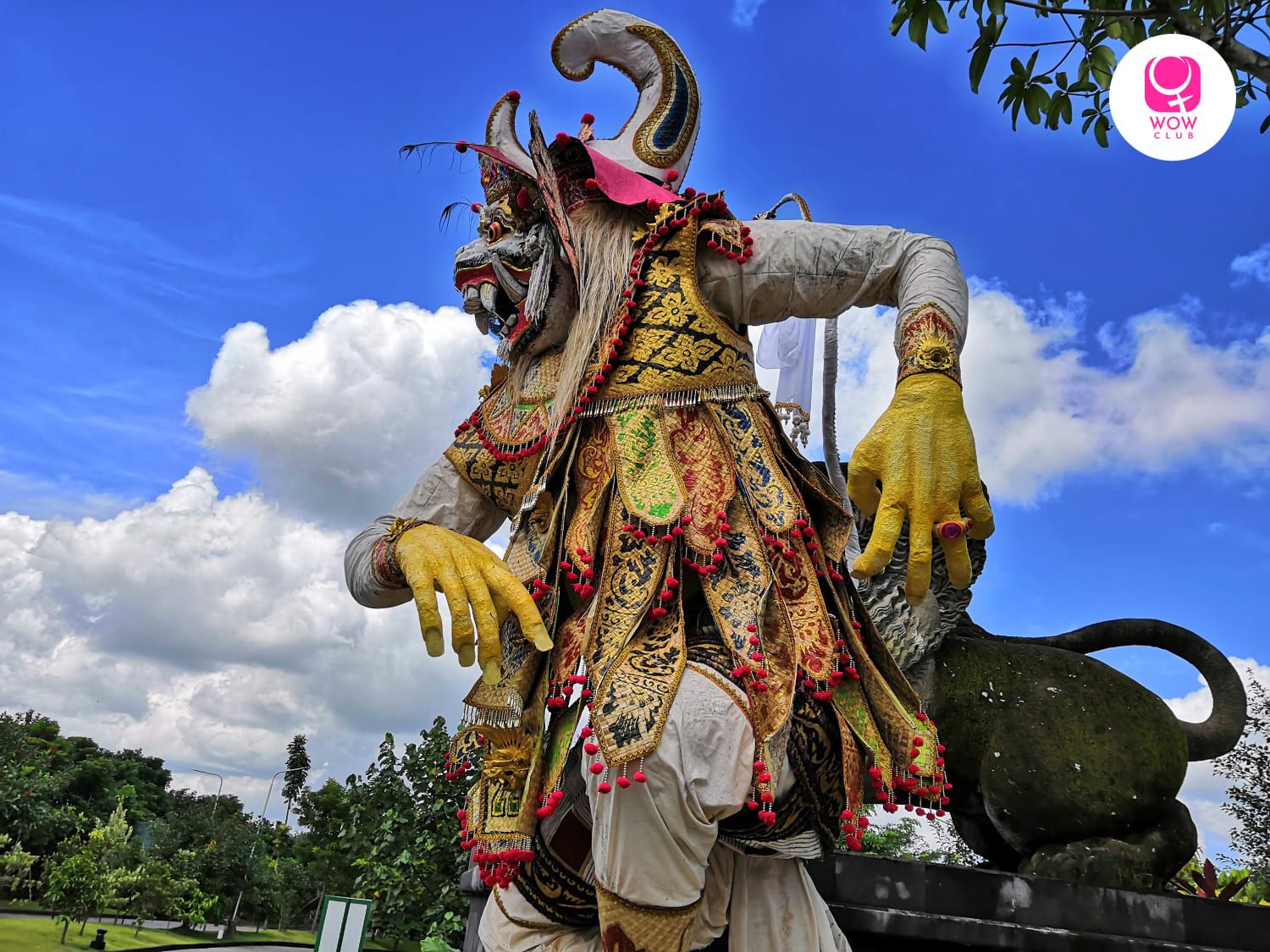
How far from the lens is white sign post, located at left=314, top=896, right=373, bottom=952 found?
4383 millimetres

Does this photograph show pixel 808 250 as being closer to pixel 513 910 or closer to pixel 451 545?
pixel 451 545

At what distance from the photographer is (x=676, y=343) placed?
2092 millimetres

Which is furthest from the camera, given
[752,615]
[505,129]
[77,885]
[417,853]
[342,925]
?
[77,885]

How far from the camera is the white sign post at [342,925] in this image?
4.38m

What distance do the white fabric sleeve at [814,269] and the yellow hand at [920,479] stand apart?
38 cm

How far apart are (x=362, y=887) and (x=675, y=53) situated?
28.3 ft

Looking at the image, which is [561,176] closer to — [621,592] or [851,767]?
[621,592]

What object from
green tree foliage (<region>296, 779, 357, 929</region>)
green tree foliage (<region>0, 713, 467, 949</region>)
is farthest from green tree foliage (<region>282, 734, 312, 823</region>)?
green tree foliage (<region>296, 779, 357, 929</region>)

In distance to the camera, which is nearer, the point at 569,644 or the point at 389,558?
the point at 569,644

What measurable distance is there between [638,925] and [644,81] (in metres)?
2.08

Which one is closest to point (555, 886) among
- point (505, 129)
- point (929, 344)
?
point (929, 344)

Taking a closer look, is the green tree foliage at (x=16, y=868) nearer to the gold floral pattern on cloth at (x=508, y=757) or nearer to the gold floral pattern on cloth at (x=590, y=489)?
the gold floral pattern on cloth at (x=508, y=757)

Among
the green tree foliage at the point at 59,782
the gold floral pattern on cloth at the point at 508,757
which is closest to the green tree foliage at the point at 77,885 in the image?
the green tree foliage at the point at 59,782

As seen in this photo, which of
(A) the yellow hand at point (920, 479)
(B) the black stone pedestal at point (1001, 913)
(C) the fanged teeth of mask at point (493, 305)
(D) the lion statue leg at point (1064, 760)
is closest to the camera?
(A) the yellow hand at point (920, 479)
